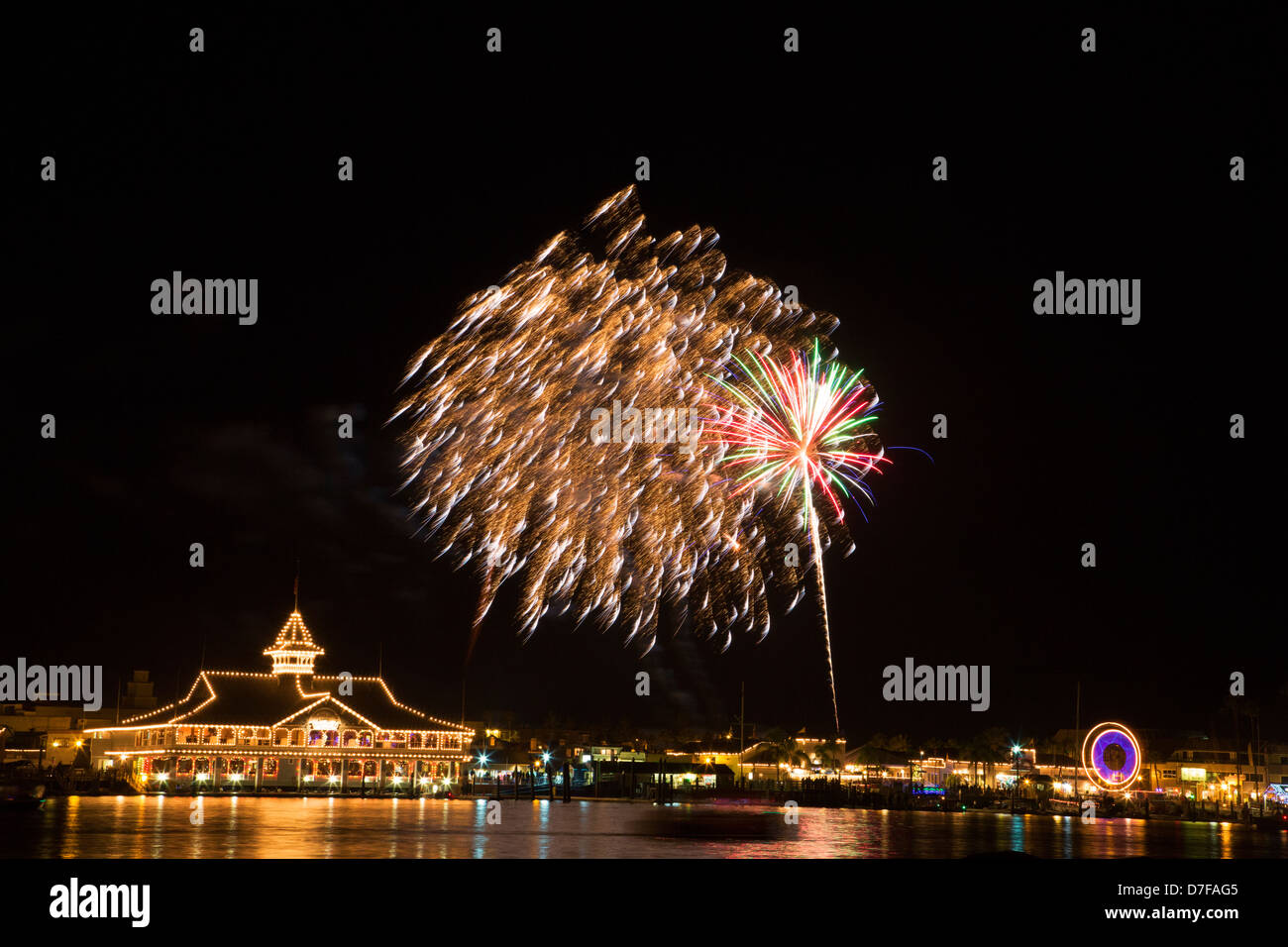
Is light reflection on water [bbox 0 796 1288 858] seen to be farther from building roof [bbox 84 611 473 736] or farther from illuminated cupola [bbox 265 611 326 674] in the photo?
illuminated cupola [bbox 265 611 326 674]

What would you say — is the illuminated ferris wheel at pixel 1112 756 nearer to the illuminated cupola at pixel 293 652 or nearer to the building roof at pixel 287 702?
the building roof at pixel 287 702

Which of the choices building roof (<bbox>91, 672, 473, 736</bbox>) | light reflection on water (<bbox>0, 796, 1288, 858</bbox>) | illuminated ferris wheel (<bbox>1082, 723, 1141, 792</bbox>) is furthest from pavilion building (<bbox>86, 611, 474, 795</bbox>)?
illuminated ferris wheel (<bbox>1082, 723, 1141, 792</bbox>)

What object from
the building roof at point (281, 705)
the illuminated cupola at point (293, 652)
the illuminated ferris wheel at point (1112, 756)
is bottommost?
the illuminated ferris wheel at point (1112, 756)

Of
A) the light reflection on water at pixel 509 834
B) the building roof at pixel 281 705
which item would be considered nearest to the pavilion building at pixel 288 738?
the building roof at pixel 281 705

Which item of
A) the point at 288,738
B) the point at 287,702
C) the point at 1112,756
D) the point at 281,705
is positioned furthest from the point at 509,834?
the point at 287,702

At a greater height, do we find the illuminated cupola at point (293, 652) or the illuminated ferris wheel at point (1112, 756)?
the illuminated cupola at point (293, 652)
